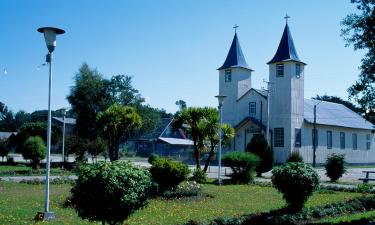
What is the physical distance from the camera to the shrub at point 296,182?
13414mm

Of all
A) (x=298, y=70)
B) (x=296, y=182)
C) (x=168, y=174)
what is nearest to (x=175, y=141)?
(x=298, y=70)

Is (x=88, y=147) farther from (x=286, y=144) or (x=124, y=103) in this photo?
(x=124, y=103)

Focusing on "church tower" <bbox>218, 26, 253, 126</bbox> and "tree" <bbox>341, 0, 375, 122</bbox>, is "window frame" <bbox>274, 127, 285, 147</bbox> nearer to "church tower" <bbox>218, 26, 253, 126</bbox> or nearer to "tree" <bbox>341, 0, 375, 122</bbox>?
"church tower" <bbox>218, 26, 253, 126</bbox>

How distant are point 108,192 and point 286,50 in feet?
137

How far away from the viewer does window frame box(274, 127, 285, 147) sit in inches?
1842

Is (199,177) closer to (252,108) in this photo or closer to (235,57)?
(252,108)

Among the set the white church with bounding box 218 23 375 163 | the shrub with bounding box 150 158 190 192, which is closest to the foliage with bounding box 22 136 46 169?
the shrub with bounding box 150 158 190 192

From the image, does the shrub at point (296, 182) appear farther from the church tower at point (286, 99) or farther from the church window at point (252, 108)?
the church window at point (252, 108)

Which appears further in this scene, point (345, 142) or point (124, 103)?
point (124, 103)

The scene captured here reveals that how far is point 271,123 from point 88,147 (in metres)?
21.1

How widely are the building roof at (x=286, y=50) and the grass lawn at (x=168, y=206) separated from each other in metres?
27.9

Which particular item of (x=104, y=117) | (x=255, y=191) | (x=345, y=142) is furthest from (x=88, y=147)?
(x=345, y=142)

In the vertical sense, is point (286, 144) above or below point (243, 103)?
below

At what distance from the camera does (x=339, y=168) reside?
28.0 metres
